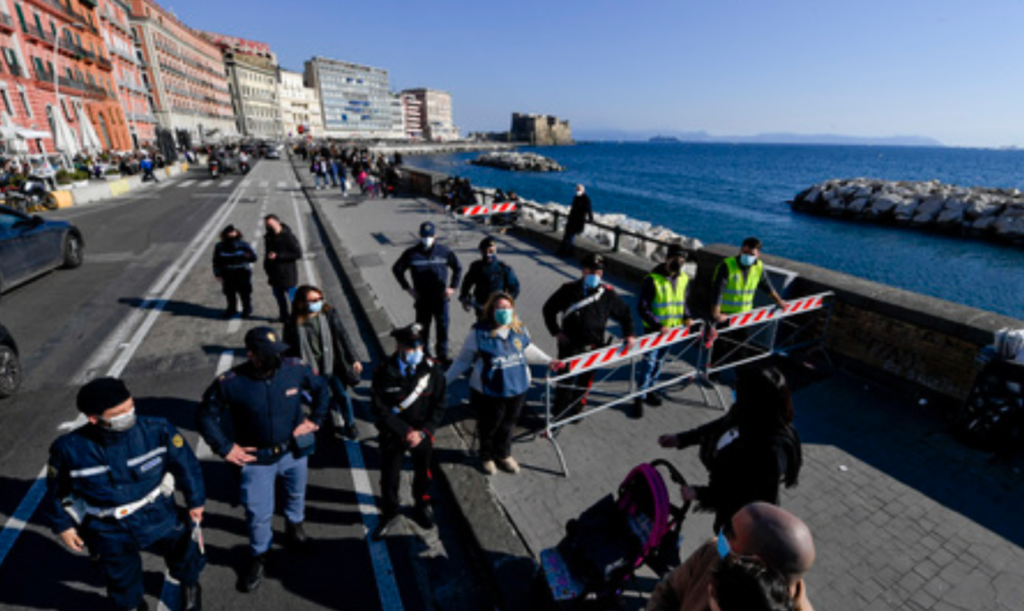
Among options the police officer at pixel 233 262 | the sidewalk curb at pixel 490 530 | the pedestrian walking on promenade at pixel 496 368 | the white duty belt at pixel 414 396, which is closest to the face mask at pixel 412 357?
the white duty belt at pixel 414 396

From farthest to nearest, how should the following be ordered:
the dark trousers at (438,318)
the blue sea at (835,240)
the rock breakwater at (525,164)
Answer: the rock breakwater at (525,164)
the blue sea at (835,240)
the dark trousers at (438,318)

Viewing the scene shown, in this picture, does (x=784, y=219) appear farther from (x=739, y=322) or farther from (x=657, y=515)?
(x=657, y=515)

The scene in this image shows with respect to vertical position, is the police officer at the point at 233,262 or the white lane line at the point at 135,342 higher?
the police officer at the point at 233,262

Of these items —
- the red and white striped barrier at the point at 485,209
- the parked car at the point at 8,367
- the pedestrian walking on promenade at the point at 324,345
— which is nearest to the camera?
the pedestrian walking on promenade at the point at 324,345

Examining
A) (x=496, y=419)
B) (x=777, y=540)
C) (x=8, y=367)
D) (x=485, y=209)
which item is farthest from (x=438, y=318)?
(x=485, y=209)

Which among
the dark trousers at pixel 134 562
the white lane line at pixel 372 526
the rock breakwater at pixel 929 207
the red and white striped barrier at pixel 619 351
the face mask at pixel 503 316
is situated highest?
the face mask at pixel 503 316

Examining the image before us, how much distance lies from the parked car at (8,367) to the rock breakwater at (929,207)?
45550 millimetres

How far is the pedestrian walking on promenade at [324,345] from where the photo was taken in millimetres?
4699

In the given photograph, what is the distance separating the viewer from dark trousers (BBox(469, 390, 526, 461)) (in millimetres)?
4461

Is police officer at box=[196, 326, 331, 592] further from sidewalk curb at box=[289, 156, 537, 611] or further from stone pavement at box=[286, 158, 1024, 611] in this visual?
stone pavement at box=[286, 158, 1024, 611]

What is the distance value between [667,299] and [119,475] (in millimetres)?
5180

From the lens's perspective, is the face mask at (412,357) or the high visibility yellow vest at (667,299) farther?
the high visibility yellow vest at (667,299)

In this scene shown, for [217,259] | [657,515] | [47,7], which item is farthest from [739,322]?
[47,7]

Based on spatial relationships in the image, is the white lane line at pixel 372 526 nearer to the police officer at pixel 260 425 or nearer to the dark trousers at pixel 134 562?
the police officer at pixel 260 425
